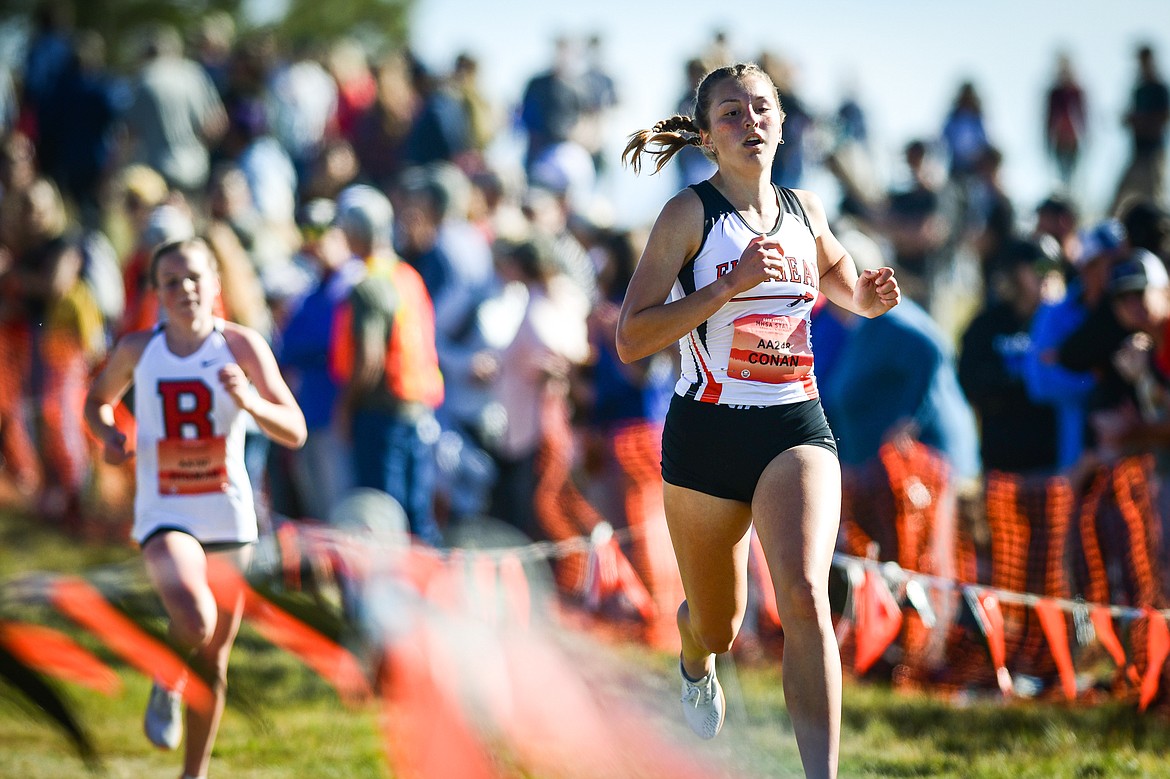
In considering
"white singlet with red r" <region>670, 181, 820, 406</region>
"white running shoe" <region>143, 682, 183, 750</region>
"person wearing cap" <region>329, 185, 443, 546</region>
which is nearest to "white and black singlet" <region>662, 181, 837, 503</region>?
"white singlet with red r" <region>670, 181, 820, 406</region>

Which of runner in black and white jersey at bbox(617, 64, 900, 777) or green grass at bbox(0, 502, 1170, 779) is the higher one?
runner in black and white jersey at bbox(617, 64, 900, 777)

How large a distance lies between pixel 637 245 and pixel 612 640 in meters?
2.08

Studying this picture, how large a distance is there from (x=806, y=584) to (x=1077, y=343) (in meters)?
3.00

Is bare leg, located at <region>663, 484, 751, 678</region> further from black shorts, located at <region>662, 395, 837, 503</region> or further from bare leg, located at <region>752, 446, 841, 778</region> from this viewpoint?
bare leg, located at <region>752, 446, 841, 778</region>

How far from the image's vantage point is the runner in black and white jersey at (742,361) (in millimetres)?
3357

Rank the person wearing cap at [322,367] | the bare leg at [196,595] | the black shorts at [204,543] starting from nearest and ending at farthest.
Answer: the bare leg at [196,595] < the black shorts at [204,543] < the person wearing cap at [322,367]

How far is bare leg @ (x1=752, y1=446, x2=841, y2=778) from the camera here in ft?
10.6

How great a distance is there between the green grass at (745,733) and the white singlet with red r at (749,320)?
59.1 inches

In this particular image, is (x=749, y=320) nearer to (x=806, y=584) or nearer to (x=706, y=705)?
(x=806, y=584)

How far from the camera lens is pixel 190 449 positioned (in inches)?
180

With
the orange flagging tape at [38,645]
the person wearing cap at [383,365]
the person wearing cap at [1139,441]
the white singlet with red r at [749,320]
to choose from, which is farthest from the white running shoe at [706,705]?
the person wearing cap at [383,365]

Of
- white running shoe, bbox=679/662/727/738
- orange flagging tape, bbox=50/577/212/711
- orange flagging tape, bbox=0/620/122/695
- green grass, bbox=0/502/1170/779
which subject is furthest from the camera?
green grass, bbox=0/502/1170/779

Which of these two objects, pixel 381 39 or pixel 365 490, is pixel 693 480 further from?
pixel 381 39

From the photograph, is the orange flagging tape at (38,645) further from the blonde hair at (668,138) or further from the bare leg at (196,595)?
the blonde hair at (668,138)
